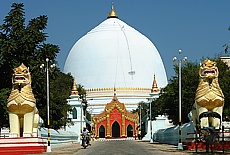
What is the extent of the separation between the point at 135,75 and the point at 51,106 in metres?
57.6

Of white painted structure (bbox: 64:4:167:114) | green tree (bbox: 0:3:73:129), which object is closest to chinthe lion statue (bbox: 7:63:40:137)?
green tree (bbox: 0:3:73:129)

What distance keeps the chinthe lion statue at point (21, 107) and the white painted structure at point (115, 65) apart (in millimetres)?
63247

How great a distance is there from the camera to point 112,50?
3861 inches

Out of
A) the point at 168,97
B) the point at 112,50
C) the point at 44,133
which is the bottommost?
the point at 44,133

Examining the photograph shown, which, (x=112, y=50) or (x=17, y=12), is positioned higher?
(x=112, y=50)

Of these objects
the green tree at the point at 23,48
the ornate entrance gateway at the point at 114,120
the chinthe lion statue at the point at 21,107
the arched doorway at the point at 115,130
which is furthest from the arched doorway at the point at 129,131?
the chinthe lion statue at the point at 21,107

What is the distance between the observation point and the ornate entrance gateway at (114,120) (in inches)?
3223

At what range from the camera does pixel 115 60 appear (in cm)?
9694

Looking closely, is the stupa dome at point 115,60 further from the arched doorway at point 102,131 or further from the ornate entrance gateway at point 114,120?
the arched doorway at point 102,131

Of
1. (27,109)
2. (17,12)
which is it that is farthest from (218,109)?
(17,12)

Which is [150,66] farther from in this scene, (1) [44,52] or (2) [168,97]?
(1) [44,52]

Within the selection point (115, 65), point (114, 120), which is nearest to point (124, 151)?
point (114, 120)

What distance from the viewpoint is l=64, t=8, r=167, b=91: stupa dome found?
9519 cm

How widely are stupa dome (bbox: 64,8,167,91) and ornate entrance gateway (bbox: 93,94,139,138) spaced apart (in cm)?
1133
